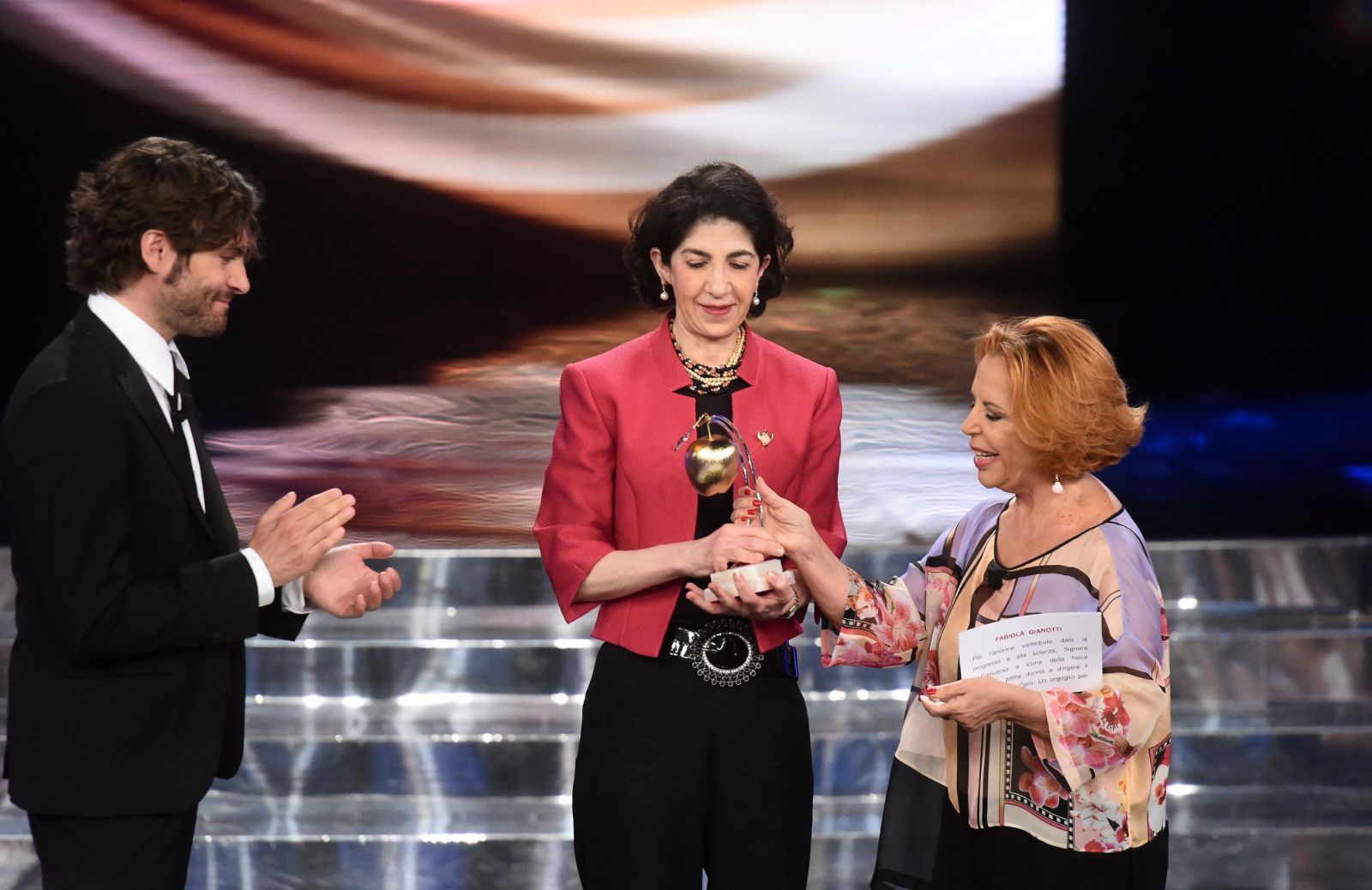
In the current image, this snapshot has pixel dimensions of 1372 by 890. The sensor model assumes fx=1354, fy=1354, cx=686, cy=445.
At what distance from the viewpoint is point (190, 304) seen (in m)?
1.89

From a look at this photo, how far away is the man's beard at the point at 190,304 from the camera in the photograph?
1.87 m

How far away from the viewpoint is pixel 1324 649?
162 inches

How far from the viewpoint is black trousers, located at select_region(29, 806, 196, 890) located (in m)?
1.80

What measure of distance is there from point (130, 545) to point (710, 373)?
0.88 meters

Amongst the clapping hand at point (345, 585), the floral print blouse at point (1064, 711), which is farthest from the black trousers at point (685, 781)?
the clapping hand at point (345, 585)

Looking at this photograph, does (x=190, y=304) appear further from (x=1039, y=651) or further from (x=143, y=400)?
(x=1039, y=651)

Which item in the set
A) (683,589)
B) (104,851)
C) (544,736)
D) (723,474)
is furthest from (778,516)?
(544,736)

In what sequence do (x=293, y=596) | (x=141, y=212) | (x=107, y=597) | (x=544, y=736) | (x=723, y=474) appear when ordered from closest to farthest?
(x=107, y=597)
(x=141, y=212)
(x=723, y=474)
(x=293, y=596)
(x=544, y=736)

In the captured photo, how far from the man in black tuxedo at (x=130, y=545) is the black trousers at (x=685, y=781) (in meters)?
0.53

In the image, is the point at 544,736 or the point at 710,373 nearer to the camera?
the point at 710,373

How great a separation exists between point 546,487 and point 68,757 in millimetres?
782

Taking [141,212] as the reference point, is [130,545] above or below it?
→ below

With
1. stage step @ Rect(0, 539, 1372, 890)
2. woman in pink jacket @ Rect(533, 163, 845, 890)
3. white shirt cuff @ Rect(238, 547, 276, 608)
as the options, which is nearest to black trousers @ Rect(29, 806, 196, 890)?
white shirt cuff @ Rect(238, 547, 276, 608)

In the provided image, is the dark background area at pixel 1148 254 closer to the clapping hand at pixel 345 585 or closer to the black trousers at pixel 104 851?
the clapping hand at pixel 345 585
